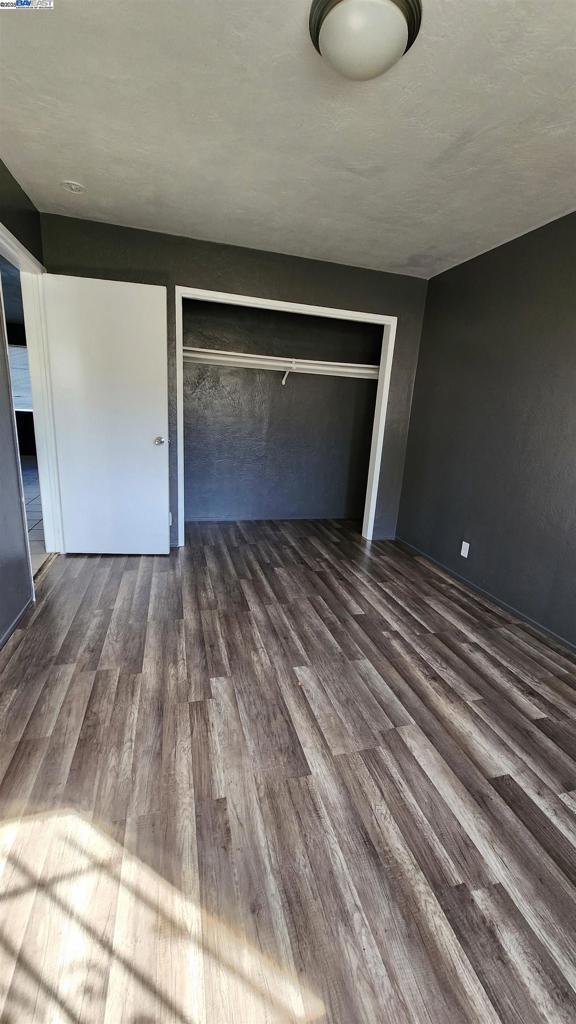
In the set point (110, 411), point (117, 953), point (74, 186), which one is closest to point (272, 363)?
point (110, 411)

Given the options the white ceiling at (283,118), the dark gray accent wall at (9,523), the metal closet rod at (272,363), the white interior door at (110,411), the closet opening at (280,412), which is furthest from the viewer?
the closet opening at (280,412)

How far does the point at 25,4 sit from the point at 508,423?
3.01 metres

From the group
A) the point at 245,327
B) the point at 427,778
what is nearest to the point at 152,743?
the point at 427,778

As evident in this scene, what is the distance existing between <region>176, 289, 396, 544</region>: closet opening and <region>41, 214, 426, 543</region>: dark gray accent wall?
16 cm

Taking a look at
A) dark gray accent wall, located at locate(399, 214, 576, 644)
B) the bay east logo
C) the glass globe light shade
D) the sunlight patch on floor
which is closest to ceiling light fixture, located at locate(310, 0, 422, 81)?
the glass globe light shade

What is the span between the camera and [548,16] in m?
1.24

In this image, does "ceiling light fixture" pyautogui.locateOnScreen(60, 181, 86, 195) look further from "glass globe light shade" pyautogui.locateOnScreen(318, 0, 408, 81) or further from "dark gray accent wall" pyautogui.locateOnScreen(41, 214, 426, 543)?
"glass globe light shade" pyautogui.locateOnScreen(318, 0, 408, 81)

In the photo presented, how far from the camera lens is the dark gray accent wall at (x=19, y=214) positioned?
2.20 m

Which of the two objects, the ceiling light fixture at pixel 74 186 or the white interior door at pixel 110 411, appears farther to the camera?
the white interior door at pixel 110 411

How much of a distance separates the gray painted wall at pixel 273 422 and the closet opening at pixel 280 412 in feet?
0.03

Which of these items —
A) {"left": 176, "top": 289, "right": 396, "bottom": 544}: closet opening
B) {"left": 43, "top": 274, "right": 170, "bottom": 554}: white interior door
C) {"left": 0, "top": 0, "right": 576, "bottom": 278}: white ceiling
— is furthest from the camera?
{"left": 176, "top": 289, "right": 396, "bottom": 544}: closet opening

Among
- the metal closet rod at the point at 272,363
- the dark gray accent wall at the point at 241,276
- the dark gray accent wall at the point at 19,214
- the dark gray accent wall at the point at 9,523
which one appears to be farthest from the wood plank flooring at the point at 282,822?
the metal closet rod at the point at 272,363

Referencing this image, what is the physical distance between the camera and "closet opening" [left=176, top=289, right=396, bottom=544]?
4.00 meters

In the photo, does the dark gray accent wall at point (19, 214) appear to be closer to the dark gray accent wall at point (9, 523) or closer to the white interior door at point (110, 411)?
the white interior door at point (110, 411)
